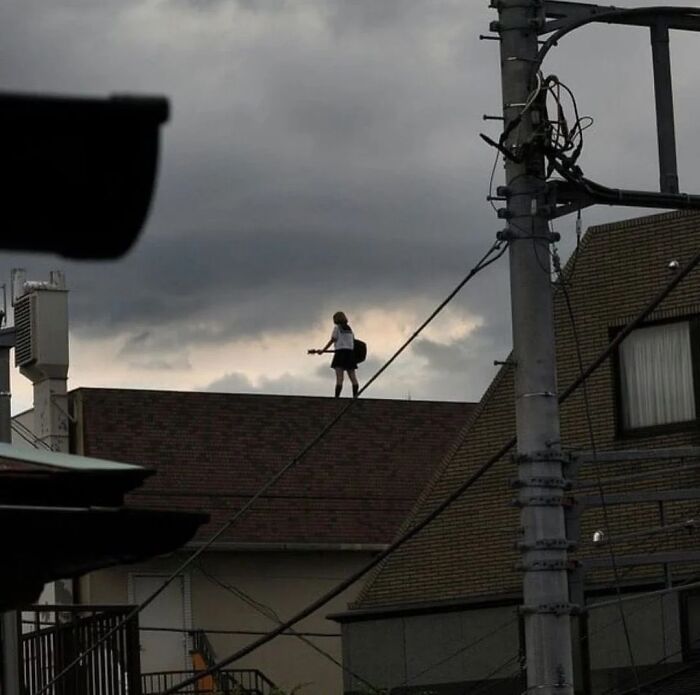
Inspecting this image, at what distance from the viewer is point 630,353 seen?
26516 millimetres

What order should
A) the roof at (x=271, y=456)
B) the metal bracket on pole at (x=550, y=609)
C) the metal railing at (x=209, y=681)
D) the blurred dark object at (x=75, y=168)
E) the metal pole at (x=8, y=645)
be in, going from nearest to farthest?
the blurred dark object at (x=75, y=168)
the metal bracket on pole at (x=550, y=609)
the metal pole at (x=8, y=645)
the metal railing at (x=209, y=681)
the roof at (x=271, y=456)

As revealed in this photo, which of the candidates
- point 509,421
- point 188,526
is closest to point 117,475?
point 188,526

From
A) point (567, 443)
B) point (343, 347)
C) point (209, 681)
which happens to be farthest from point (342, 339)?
point (209, 681)

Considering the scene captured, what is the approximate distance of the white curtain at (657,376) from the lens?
84.4ft

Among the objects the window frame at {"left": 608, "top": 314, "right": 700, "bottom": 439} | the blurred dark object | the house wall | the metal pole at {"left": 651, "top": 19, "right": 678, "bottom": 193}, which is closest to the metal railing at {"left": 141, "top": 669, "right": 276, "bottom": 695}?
the house wall

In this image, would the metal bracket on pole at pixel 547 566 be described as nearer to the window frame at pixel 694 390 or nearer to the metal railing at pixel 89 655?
the metal railing at pixel 89 655

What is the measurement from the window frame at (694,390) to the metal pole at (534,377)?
11274mm

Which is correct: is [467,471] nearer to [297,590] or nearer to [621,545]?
[621,545]

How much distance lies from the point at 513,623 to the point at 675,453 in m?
11.1

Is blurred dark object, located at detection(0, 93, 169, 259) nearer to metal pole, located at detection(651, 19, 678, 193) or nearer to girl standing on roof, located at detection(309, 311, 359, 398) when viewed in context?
metal pole, located at detection(651, 19, 678, 193)

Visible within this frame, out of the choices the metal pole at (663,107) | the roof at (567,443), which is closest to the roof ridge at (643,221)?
the roof at (567,443)

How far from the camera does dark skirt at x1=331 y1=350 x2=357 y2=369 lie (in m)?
29.2

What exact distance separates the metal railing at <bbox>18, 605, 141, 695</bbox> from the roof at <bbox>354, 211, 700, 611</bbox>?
9.47 meters

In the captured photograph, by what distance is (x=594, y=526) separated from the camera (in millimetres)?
26594
